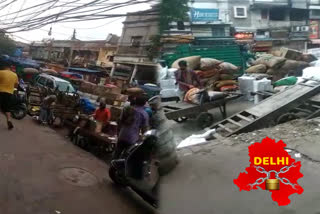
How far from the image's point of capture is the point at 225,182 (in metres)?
1.84

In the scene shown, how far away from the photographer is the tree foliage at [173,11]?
59.3 inches

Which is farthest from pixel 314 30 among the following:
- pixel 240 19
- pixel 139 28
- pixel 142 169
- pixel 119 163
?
pixel 119 163

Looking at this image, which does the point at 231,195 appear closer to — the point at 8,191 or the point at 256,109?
the point at 256,109

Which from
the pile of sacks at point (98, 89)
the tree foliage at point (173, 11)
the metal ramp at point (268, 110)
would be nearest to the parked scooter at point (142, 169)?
the metal ramp at point (268, 110)

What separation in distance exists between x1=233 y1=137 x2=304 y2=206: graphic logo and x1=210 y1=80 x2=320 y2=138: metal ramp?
0.13m

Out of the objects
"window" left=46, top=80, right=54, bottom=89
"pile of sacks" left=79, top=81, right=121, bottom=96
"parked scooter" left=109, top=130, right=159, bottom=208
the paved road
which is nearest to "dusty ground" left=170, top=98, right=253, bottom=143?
"parked scooter" left=109, top=130, right=159, bottom=208

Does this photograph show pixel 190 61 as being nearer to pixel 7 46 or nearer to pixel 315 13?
pixel 315 13

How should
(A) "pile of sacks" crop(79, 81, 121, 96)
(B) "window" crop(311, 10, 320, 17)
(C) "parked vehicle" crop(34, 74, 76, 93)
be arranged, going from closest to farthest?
(B) "window" crop(311, 10, 320, 17)
(A) "pile of sacks" crop(79, 81, 121, 96)
(C) "parked vehicle" crop(34, 74, 76, 93)

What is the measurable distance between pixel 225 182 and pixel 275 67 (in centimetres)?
70

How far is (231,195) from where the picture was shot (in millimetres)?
1797

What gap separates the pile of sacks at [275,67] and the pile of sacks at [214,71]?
10 centimetres

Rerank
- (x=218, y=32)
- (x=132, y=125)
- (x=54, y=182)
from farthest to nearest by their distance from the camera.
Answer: (x=54, y=182) → (x=132, y=125) → (x=218, y=32)

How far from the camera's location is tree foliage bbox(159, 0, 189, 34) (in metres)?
1.51

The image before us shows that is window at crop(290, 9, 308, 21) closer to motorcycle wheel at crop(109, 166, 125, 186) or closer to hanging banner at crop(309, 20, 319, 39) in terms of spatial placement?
hanging banner at crop(309, 20, 319, 39)
